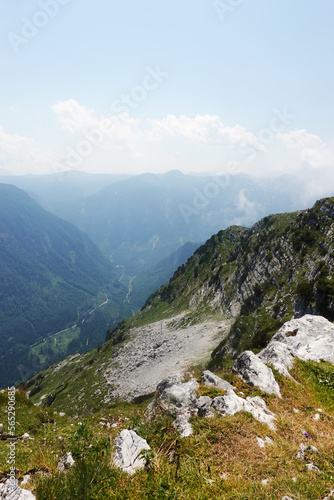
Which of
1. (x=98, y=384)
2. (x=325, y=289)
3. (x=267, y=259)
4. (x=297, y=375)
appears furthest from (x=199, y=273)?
(x=297, y=375)

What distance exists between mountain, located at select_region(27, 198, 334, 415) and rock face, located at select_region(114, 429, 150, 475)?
3385 cm

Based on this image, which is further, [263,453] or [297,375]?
[297,375]

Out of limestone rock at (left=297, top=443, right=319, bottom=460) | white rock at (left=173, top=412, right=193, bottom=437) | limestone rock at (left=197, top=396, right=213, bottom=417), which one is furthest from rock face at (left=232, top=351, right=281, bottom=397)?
white rock at (left=173, top=412, right=193, bottom=437)

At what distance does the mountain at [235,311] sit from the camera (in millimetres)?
47219

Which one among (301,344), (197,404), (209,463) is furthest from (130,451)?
(301,344)

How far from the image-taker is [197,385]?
1160 centimetres

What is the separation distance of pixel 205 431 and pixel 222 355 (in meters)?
47.6

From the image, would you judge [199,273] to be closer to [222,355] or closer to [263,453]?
[222,355]

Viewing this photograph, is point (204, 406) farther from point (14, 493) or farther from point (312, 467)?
point (14, 493)

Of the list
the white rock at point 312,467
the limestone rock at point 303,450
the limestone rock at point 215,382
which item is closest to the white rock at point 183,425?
the limestone rock at point 215,382

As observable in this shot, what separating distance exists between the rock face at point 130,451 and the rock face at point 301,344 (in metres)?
9.05

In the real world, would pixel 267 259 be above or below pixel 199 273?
above

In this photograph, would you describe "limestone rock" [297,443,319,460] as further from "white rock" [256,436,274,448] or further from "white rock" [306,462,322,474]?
"white rock" [256,436,274,448]

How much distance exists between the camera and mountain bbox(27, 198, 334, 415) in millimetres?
47219
